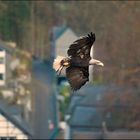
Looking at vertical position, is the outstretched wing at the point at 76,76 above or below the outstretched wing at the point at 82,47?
below

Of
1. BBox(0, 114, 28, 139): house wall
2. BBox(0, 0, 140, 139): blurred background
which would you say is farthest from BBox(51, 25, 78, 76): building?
BBox(0, 114, 28, 139): house wall

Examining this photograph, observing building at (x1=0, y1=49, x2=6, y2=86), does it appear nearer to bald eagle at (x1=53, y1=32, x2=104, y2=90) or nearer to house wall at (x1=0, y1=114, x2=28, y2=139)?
house wall at (x1=0, y1=114, x2=28, y2=139)

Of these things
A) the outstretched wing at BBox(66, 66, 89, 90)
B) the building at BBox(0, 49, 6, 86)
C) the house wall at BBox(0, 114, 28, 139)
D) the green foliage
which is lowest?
the house wall at BBox(0, 114, 28, 139)

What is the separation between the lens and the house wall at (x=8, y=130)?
14.2 metres

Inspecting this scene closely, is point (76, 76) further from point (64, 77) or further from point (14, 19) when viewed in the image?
point (14, 19)

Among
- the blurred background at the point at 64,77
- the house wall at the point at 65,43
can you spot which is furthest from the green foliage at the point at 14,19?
the house wall at the point at 65,43

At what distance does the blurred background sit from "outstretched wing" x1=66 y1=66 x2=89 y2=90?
5.58ft

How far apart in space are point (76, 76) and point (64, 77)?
10791mm

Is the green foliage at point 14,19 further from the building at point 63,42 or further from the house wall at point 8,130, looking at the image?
the house wall at point 8,130

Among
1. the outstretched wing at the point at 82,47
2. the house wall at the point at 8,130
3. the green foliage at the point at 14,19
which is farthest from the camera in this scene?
the green foliage at the point at 14,19

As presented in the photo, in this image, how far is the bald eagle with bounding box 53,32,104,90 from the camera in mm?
7083

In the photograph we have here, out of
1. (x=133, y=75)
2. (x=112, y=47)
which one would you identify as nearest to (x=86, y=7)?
(x=112, y=47)

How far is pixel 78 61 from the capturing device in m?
7.15

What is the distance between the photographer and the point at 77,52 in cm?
709
